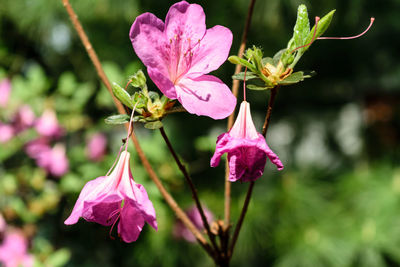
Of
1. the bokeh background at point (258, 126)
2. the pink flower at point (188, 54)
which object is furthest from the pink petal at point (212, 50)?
the bokeh background at point (258, 126)

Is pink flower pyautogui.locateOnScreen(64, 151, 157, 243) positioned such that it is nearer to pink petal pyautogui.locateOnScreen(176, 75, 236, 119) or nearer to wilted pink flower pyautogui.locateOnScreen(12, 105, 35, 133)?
pink petal pyautogui.locateOnScreen(176, 75, 236, 119)

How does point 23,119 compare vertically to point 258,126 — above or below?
above

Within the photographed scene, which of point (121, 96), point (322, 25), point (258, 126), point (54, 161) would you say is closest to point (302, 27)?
point (322, 25)

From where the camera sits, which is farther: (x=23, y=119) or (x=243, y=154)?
(x=23, y=119)

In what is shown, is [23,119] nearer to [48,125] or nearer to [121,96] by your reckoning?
[48,125]

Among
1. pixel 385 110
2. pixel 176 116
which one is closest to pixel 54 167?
pixel 176 116

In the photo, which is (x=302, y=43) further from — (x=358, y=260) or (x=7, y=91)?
(x=358, y=260)

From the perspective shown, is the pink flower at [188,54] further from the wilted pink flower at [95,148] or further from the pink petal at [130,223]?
the wilted pink flower at [95,148]
